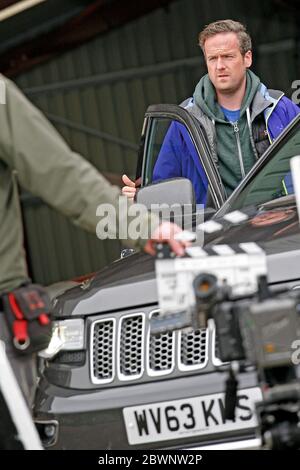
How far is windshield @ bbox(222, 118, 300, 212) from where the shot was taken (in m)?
7.42

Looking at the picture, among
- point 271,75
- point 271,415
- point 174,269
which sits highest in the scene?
point 174,269

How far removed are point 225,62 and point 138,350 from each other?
2.28 m

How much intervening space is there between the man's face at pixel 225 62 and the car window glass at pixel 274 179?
772 millimetres

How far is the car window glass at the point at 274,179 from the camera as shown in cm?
742

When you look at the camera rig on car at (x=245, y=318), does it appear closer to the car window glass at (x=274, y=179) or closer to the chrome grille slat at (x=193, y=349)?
the chrome grille slat at (x=193, y=349)

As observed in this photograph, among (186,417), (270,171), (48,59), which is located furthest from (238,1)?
(186,417)

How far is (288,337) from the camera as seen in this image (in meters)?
4.99

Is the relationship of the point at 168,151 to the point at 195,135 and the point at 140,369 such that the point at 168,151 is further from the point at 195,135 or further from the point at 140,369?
the point at 140,369

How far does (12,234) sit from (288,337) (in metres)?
1.10

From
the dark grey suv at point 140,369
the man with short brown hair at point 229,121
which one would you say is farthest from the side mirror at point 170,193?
the man with short brown hair at point 229,121

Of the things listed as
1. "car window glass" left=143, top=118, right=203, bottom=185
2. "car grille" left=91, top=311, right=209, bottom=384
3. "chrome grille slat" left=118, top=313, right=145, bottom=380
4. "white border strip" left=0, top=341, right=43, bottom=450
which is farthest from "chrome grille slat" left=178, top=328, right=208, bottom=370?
"car window glass" left=143, top=118, right=203, bottom=185

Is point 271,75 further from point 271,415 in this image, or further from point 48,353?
point 271,415

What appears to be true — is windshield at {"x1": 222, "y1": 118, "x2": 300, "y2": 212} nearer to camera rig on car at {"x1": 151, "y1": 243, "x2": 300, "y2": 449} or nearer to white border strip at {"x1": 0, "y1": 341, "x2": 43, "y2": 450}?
camera rig on car at {"x1": 151, "y1": 243, "x2": 300, "y2": 449}

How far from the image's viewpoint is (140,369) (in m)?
6.61
